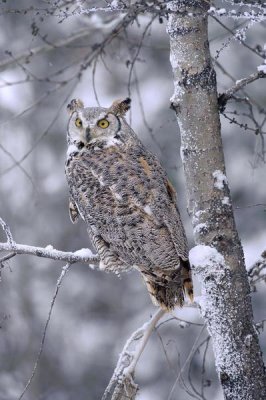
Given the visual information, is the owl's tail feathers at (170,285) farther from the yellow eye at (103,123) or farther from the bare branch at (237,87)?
the yellow eye at (103,123)

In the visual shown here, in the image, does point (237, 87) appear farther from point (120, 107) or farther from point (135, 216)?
point (120, 107)

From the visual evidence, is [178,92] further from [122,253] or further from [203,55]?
[122,253]

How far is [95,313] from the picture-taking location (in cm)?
1113

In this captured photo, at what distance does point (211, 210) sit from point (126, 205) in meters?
0.62

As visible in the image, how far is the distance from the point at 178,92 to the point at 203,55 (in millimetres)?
174

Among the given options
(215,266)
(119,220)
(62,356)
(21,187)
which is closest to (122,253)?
(119,220)

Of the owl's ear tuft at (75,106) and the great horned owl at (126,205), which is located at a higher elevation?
the owl's ear tuft at (75,106)

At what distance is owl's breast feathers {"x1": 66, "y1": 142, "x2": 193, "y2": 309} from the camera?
12.9ft

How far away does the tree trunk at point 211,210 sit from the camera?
355 cm

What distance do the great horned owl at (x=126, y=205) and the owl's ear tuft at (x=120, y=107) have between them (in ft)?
0.31

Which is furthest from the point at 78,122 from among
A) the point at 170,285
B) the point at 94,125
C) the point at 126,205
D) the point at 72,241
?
the point at 72,241

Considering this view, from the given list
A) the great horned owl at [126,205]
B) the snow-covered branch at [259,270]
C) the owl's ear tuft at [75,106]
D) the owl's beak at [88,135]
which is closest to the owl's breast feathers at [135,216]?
the great horned owl at [126,205]

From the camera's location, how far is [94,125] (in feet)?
15.3

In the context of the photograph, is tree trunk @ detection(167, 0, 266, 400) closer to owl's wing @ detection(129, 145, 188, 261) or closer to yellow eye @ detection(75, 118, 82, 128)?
owl's wing @ detection(129, 145, 188, 261)
